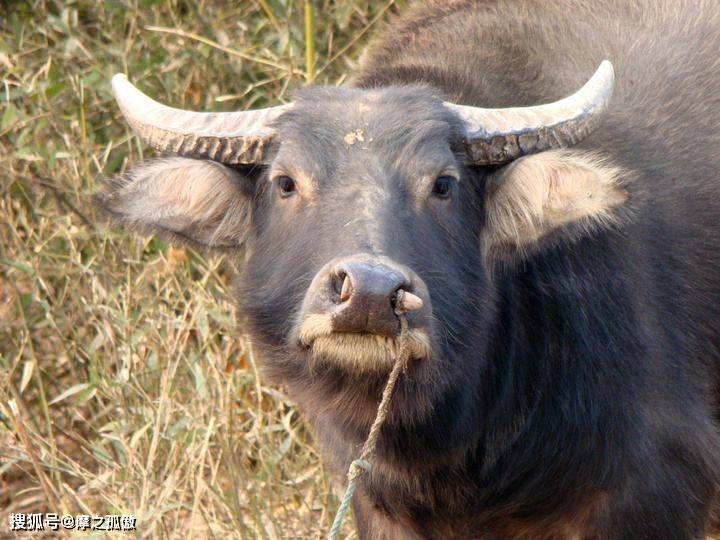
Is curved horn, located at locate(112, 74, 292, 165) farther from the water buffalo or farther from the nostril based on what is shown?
the nostril

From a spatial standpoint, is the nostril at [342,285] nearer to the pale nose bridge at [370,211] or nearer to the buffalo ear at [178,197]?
the pale nose bridge at [370,211]

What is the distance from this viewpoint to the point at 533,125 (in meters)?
3.57

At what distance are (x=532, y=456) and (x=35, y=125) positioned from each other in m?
3.00

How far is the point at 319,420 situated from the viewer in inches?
150

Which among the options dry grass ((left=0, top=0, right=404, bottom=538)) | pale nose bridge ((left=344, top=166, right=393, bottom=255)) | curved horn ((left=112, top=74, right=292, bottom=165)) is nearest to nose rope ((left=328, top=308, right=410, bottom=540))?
pale nose bridge ((left=344, top=166, right=393, bottom=255))

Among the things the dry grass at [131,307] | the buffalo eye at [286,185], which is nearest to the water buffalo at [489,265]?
the buffalo eye at [286,185]

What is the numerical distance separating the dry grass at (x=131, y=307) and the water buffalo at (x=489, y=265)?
0.80 meters

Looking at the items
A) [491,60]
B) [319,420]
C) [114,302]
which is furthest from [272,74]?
[319,420]

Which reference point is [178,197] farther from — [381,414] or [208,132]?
[381,414]

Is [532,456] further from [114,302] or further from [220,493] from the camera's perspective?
[114,302]

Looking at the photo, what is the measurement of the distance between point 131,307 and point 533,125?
2094mm

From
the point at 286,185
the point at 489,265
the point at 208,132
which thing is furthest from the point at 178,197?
the point at 489,265

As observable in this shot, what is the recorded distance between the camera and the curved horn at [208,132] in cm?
361

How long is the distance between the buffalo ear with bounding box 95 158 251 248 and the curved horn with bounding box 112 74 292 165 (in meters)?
0.14
